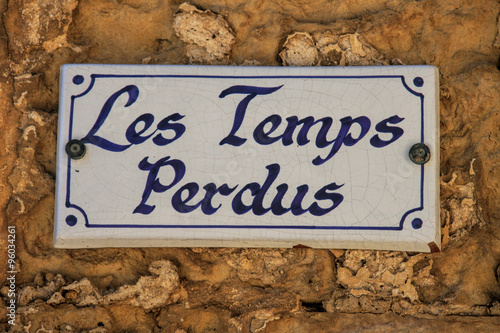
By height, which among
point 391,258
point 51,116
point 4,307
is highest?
point 51,116

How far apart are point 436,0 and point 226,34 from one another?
Answer: 1272 millimetres

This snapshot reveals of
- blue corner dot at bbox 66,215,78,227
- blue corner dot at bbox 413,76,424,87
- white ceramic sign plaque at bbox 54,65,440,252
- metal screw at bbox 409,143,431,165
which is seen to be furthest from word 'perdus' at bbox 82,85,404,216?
blue corner dot at bbox 66,215,78,227

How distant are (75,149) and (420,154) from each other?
6.17 ft

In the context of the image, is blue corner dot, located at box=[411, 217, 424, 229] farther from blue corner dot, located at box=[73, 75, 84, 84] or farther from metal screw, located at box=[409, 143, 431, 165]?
blue corner dot, located at box=[73, 75, 84, 84]

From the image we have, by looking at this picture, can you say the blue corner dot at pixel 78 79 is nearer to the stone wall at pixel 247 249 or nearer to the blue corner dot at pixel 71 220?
the stone wall at pixel 247 249

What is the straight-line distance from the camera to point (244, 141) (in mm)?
2812

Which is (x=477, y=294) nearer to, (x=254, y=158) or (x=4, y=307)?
(x=254, y=158)

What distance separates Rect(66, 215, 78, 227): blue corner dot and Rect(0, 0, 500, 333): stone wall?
0.73 ft

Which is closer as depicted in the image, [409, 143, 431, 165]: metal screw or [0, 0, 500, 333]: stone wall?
[409, 143, 431, 165]: metal screw

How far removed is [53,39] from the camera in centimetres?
306

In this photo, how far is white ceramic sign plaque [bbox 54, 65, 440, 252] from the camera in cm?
273

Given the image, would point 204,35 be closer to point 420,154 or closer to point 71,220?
point 71,220

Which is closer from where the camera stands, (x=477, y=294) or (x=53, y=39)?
(x=477, y=294)

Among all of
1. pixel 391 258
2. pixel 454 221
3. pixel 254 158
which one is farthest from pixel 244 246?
pixel 454 221
